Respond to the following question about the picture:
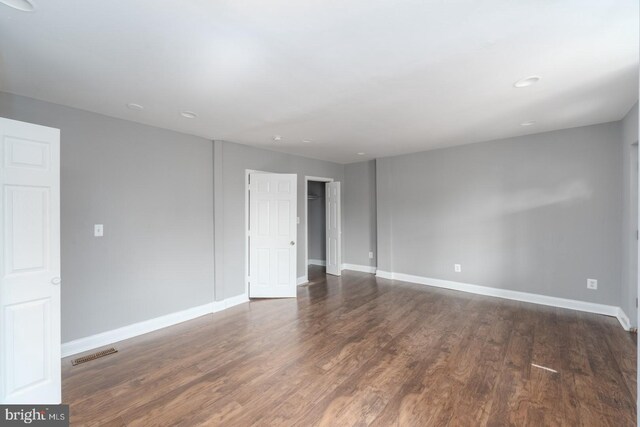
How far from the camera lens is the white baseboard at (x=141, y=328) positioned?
2.89 m

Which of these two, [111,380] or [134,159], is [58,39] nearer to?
[134,159]

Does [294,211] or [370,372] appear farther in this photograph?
[294,211]

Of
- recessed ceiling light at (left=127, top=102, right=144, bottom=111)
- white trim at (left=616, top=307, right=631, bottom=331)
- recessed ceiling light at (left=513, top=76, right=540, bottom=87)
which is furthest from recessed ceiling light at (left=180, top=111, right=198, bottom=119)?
white trim at (left=616, top=307, right=631, bottom=331)

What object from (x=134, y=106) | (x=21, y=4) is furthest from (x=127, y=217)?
(x=21, y=4)

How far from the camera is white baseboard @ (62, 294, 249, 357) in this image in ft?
9.50

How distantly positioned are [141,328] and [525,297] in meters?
5.25

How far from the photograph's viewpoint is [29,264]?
1981 mm

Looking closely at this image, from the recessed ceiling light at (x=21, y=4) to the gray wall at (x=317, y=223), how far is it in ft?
19.7

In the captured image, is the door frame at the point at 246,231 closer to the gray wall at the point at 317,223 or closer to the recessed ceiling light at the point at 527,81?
the gray wall at the point at 317,223

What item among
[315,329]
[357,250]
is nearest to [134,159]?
[315,329]

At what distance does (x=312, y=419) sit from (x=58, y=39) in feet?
9.59

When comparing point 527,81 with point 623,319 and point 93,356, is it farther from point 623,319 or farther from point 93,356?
point 93,356

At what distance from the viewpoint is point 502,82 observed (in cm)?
241

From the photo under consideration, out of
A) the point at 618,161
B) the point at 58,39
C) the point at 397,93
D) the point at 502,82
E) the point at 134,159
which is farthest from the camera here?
the point at 618,161
